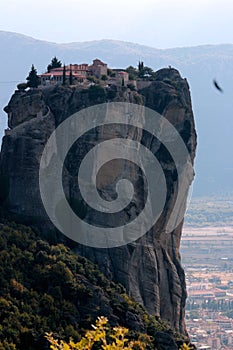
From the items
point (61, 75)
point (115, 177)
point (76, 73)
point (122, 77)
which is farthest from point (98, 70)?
point (115, 177)

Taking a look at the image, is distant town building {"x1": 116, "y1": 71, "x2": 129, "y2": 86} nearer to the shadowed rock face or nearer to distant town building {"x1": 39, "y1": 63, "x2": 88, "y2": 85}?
the shadowed rock face

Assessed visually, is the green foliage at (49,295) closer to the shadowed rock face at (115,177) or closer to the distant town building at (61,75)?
the shadowed rock face at (115,177)

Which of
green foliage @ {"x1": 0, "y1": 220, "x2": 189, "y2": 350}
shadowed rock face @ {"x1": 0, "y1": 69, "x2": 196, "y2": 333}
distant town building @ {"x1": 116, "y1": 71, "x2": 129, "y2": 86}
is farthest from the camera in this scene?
distant town building @ {"x1": 116, "y1": 71, "x2": 129, "y2": 86}

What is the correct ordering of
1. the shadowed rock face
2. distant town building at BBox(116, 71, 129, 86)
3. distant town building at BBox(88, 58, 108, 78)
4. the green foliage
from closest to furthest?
the green foliage
the shadowed rock face
distant town building at BBox(116, 71, 129, 86)
distant town building at BBox(88, 58, 108, 78)

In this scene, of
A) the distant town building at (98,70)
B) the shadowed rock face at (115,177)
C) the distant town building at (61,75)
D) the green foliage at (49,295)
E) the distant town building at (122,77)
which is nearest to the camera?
the green foliage at (49,295)

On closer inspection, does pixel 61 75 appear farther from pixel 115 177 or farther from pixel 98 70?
pixel 115 177

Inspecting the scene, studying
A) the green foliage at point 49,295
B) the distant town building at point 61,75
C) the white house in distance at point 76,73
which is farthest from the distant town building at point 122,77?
the green foliage at point 49,295

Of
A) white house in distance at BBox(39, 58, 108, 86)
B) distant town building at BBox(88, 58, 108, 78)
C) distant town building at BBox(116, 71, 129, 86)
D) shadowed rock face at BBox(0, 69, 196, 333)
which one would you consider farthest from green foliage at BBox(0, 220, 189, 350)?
distant town building at BBox(88, 58, 108, 78)

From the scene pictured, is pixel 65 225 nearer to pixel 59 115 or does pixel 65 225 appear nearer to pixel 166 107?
pixel 59 115

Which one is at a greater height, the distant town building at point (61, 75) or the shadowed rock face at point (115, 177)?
the distant town building at point (61, 75)
